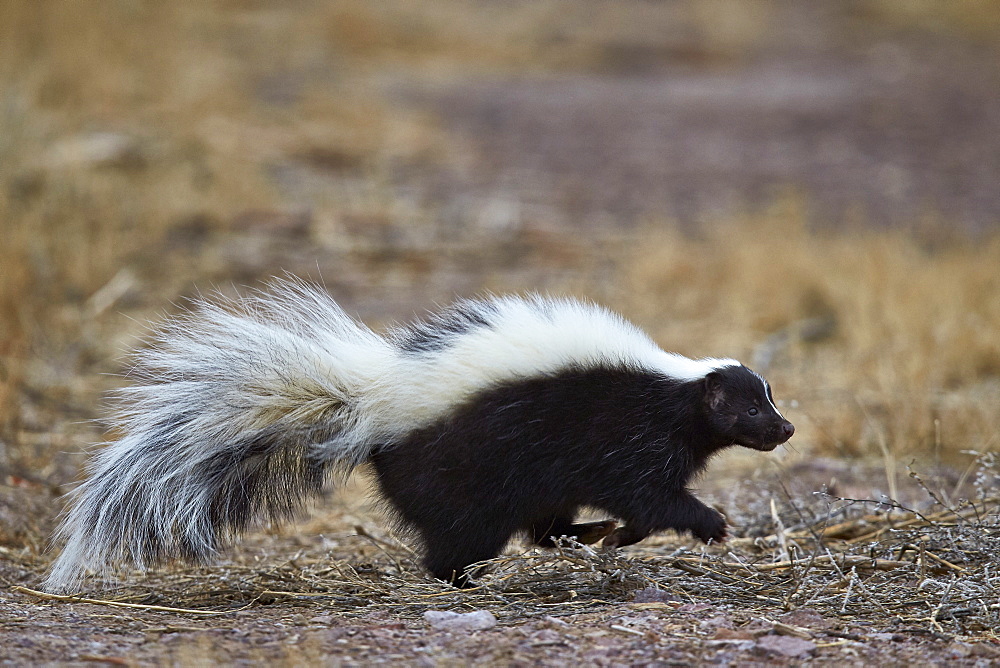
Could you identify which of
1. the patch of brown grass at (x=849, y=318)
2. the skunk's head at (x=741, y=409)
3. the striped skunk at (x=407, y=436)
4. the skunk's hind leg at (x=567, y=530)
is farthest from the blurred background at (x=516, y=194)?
the skunk's hind leg at (x=567, y=530)

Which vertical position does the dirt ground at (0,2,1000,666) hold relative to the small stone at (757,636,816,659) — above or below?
above

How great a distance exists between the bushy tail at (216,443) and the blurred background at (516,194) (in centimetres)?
41

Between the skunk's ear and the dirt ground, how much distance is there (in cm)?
52

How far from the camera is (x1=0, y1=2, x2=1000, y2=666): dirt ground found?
3.71 m

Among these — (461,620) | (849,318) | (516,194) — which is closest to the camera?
(461,620)

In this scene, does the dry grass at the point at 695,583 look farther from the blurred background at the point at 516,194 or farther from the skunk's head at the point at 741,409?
the blurred background at the point at 516,194

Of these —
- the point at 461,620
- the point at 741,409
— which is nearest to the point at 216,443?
the point at 461,620

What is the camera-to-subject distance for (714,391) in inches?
180

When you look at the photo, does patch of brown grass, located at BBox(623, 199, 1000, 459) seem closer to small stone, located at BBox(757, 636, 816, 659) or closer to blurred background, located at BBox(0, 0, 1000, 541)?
blurred background, located at BBox(0, 0, 1000, 541)

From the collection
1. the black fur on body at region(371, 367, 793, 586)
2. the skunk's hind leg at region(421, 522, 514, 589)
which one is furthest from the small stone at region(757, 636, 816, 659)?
the skunk's hind leg at region(421, 522, 514, 589)

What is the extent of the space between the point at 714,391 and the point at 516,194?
947cm

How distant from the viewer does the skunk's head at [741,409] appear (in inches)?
180

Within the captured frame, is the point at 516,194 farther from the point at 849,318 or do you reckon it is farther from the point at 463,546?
the point at 463,546

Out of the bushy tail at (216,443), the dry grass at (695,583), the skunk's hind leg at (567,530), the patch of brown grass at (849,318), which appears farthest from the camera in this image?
the patch of brown grass at (849,318)
